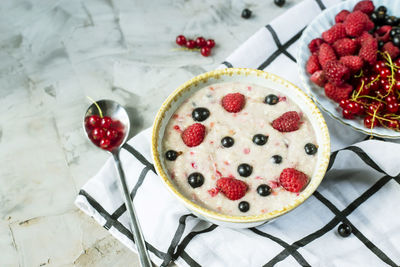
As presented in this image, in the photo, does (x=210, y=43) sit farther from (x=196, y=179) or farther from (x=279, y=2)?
(x=196, y=179)

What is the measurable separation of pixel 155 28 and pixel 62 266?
3.84 feet

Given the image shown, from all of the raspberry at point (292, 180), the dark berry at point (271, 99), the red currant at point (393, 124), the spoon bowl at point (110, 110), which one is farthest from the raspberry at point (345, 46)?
the spoon bowl at point (110, 110)

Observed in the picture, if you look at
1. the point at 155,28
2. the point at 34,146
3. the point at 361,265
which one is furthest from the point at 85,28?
the point at 361,265

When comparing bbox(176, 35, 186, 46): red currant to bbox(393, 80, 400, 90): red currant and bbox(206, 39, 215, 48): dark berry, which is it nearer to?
bbox(206, 39, 215, 48): dark berry

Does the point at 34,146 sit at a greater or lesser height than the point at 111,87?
lesser

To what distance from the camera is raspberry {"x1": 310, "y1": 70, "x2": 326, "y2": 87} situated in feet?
5.98

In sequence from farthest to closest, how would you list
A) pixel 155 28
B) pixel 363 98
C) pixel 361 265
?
pixel 155 28 → pixel 363 98 → pixel 361 265

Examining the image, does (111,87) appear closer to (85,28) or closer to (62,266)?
(85,28)

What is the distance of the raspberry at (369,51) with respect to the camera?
71.6 inches

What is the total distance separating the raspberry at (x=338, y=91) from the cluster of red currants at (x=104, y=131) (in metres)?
0.86

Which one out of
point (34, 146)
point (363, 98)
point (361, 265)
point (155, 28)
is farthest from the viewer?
point (155, 28)

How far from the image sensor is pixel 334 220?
67.8 inches

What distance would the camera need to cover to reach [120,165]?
1803 millimetres

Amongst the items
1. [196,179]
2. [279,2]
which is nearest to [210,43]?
[279,2]
